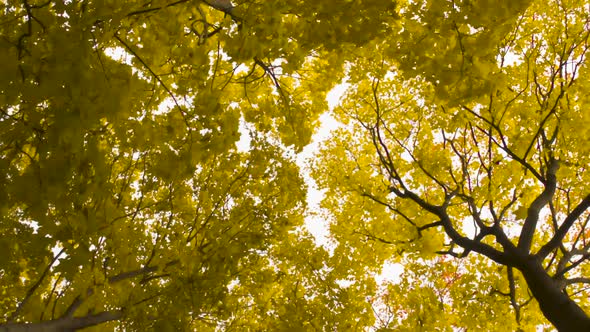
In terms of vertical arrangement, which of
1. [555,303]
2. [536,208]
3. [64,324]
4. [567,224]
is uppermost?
[536,208]

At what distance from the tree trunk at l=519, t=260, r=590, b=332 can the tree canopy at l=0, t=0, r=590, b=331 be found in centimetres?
3

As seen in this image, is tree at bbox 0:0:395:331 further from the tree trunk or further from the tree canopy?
the tree trunk

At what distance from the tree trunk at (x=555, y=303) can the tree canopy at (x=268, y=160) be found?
Result: 0.03 m

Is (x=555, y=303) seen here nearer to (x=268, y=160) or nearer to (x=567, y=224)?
(x=567, y=224)

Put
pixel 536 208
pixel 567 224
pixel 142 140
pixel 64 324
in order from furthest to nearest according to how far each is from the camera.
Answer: pixel 536 208 < pixel 567 224 < pixel 64 324 < pixel 142 140

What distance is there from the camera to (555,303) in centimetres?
522

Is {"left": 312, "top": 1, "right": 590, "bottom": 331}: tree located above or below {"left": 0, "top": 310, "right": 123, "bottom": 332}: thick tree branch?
above

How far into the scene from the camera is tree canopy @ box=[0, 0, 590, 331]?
7.95 feet

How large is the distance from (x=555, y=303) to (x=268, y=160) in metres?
3.76

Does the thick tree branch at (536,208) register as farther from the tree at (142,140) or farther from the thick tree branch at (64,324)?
the thick tree branch at (64,324)

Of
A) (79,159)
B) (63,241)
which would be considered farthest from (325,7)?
(63,241)

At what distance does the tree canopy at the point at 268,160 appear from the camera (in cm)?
242

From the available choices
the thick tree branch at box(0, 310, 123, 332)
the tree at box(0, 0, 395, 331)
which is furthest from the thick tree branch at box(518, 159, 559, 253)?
the thick tree branch at box(0, 310, 123, 332)

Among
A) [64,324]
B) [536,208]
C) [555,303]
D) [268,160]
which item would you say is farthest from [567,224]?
[64,324]
